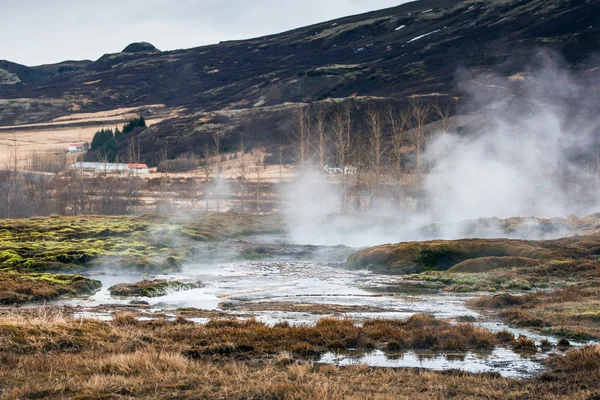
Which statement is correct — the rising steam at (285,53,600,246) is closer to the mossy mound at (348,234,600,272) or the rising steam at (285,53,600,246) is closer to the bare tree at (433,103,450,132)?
the bare tree at (433,103,450,132)

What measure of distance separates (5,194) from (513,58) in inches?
5729

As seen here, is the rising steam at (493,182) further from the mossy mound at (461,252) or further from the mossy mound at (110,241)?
the mossy mound at (461,252)

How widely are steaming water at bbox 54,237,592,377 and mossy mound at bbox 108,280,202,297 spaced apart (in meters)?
0.57

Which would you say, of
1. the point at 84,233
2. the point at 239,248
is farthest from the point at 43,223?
the point at 239,248

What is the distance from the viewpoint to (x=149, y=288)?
30.7 m

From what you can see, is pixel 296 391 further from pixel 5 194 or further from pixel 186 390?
pixel 5 194

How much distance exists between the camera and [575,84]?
16025cm

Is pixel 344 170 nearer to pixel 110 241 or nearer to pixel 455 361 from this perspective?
pixel 110 241

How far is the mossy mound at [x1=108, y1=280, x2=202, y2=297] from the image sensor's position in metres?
30.0

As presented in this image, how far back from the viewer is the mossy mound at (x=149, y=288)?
3002 cm

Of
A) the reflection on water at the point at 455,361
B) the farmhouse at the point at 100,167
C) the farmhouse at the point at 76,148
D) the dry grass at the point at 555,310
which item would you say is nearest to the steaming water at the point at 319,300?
the reflection on water at the point at 455,361

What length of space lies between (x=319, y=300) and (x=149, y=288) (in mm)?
7995

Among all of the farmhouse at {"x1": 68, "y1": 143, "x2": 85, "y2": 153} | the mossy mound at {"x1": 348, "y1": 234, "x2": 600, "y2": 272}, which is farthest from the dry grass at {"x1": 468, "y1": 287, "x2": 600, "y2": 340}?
the farmhouse at {"x1": 68, "y1": 143, "x2": 85, "y2": 153}

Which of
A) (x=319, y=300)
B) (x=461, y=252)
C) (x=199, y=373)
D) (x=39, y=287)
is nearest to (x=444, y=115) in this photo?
(x=461, y=252)
